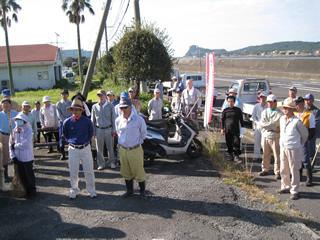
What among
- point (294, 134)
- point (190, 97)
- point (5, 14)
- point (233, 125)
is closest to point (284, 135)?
point (294, 134)

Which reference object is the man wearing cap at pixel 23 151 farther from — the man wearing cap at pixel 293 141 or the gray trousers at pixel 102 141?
the man wearing cap at pixel 293 141

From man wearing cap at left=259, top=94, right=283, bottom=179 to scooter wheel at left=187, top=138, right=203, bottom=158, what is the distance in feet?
5.90

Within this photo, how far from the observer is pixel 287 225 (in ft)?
15.2

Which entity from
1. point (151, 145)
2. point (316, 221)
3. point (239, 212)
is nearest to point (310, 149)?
point (316, 221)

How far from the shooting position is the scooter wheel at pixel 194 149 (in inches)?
316

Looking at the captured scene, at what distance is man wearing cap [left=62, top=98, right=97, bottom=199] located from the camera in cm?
561

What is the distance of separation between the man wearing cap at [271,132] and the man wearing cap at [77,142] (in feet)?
13.0

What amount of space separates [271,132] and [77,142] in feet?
14.1

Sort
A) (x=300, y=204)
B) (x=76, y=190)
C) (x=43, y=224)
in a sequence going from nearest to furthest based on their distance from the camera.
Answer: (x=43, y=224)
(x=300, y=204)
(x=76, y=190)

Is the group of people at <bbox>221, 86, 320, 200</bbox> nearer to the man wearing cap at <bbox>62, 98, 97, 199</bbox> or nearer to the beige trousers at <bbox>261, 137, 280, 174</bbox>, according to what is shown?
the beige trousers at <bbox>261, 137, 280, 174</bbox>

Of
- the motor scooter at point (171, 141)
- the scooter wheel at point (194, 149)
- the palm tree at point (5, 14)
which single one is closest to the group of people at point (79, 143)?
the motor scooter at point (171, 141)

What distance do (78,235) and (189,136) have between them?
419 centimetres

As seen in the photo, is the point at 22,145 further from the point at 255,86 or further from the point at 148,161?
the point at 255,86

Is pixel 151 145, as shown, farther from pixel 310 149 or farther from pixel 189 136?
pixel 310 149
